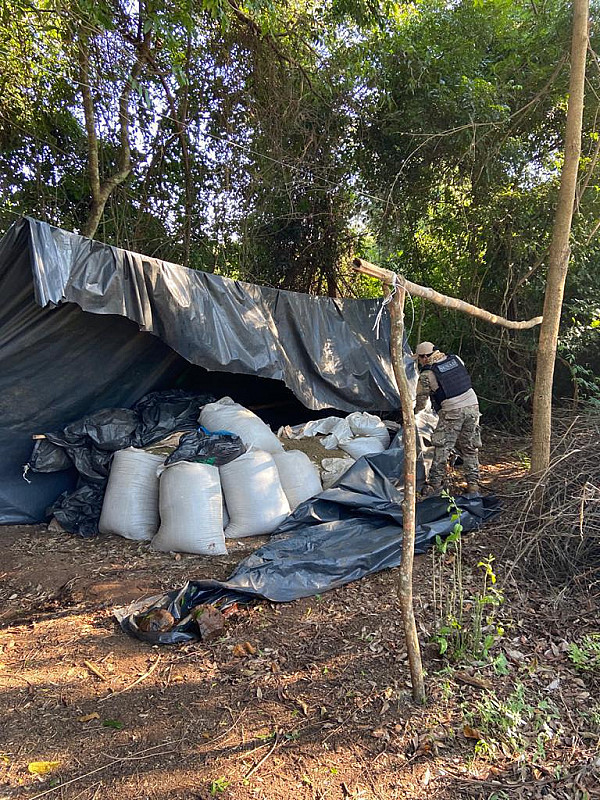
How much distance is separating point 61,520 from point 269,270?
176 inches

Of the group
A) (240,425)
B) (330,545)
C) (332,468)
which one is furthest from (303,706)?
(240,425)

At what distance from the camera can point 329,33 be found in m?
5.30

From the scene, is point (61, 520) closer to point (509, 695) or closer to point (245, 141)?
point (509, 695)

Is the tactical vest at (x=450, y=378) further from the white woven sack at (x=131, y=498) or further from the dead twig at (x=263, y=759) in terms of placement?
the dead twig at (x=263, y=759)

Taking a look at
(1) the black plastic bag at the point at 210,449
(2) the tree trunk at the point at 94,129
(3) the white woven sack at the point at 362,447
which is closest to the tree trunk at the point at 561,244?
(3) the white woven sack at the point at 362,447

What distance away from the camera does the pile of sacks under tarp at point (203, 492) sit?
10.9 feet

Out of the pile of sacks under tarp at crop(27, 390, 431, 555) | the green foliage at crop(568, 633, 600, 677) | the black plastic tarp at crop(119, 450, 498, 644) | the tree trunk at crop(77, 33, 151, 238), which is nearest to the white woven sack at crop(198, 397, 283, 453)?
the pile of sacks under tarp at crop(27, 390, 431, 555)

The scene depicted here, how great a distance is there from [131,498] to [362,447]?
1965mm

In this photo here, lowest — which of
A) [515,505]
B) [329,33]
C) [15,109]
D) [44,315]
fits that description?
[515,505]

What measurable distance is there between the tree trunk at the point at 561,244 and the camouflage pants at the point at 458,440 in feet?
2.61

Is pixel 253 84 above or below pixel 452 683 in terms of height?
above

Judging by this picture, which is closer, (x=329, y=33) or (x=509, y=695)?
(x=509, y=695)

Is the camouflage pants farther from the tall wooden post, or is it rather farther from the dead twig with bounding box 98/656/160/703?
the dead twig with bounding box 98/656/160/703

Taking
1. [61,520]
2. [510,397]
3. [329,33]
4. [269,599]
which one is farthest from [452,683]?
[329,33]
